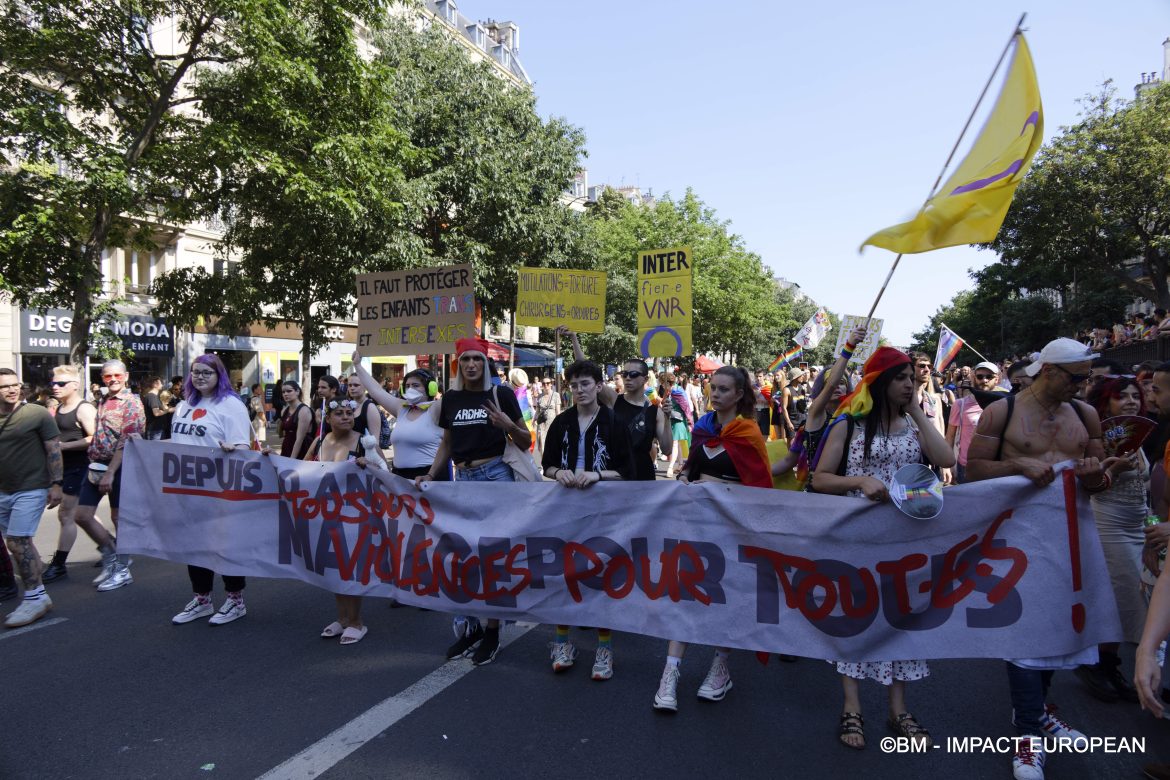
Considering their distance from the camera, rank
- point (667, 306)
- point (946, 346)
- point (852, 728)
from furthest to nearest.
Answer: point (946, 346), point (667, 306), point (852, 728)

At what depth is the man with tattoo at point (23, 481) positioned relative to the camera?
536cm

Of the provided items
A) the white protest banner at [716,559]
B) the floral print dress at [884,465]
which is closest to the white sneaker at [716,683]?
the white protest banner at [716,559]

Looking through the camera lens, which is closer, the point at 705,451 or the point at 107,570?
the point at 705,451

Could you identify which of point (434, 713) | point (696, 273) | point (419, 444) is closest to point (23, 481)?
point (419, 444)

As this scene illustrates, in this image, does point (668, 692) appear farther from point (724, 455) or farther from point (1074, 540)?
point (1074, 540)

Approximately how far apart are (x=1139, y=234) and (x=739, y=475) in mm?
27773

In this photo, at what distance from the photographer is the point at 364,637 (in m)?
4.95

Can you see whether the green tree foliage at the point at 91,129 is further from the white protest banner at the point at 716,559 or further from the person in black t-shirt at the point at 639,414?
the person in black t-shirt at the point at 639,414

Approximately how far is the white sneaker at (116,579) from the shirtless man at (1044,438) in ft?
21.1

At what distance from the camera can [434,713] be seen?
3779mm

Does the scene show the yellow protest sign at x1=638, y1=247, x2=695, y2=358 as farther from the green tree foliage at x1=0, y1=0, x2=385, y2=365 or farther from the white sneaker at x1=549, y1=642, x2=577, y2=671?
the green tree foliage at x1=0, y1=0, x2=385, y2=365

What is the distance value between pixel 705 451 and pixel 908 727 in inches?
63.1

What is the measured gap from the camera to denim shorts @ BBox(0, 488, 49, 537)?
5.37 meters

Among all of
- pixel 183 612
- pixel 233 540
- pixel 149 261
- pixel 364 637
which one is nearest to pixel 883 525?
pixel 364 637
